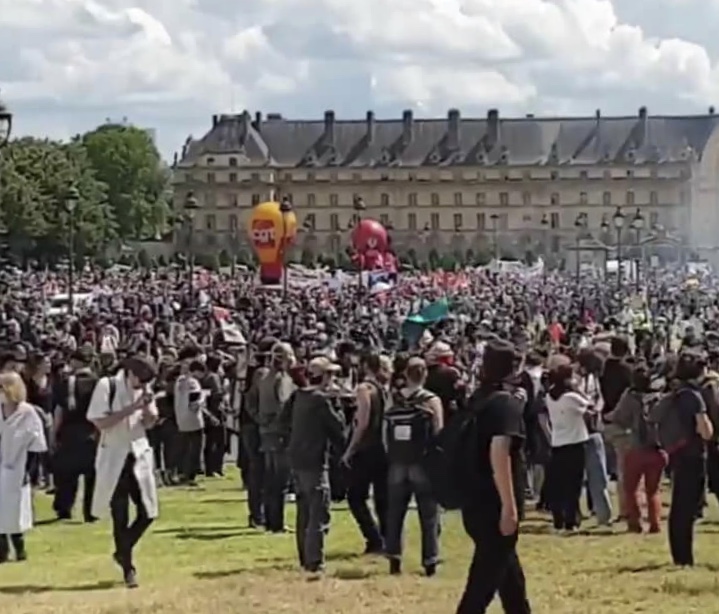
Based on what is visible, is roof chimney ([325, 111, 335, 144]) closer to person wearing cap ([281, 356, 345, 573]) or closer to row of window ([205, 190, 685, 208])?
row of window ([205, 190, 685, 208])

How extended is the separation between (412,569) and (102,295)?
39305mm

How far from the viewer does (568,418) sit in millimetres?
15492

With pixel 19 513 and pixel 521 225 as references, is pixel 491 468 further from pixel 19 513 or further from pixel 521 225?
pixel 521 225

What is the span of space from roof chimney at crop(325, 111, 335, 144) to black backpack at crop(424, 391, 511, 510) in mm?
161069

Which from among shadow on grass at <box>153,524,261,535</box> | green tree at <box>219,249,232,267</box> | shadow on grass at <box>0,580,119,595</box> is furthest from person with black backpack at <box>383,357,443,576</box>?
green tree at <box>219,249,232,267</box>

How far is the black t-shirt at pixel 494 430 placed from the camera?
9180 millimetres

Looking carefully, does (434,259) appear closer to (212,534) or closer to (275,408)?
(212,534)

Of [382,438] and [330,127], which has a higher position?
[330,127]

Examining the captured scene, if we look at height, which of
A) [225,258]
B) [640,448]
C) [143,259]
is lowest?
[640,448]

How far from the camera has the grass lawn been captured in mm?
11594

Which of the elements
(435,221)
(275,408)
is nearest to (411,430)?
(275,408)

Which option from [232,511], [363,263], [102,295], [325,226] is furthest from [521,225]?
[232,511]

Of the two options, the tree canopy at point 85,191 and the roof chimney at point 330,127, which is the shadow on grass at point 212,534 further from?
the roof chimney at point 330,127

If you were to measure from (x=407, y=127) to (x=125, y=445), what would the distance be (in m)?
158
